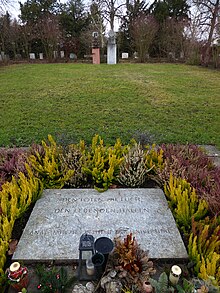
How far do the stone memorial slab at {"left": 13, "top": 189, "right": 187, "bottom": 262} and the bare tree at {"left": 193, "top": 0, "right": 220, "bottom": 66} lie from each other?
17.4m

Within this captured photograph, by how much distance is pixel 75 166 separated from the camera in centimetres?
345

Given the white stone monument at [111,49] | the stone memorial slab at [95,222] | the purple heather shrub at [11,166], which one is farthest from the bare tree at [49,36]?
the stone memorial slab at [95,222]

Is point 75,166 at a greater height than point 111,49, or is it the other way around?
point 111,49

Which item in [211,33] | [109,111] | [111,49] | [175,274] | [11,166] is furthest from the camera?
[111,49]

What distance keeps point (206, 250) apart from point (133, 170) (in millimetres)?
1432

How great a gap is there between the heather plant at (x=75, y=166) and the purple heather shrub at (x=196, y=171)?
1045mm

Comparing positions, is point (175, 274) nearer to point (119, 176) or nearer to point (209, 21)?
point (119, 176)

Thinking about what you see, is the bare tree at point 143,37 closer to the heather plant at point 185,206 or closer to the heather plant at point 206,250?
the heather plant at point 185,206

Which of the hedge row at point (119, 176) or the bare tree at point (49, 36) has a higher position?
the bare tree at point (49, 36)

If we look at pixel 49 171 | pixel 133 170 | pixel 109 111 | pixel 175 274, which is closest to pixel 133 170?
pixel 133 170

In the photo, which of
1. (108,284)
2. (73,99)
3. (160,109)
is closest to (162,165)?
(108,284)

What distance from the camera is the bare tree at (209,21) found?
718 inches

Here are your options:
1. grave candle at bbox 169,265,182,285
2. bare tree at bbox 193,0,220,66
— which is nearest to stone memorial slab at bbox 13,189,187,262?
grave candle at bbox 169,265,182,285

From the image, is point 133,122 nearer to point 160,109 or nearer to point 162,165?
point 160,109
